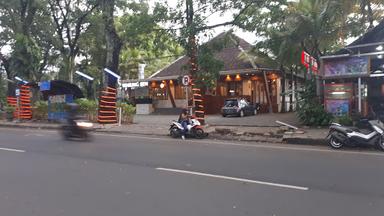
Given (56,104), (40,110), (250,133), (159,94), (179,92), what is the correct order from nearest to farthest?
(250,133) → (56,104) → (40,110) → (179,92) → (159,94)

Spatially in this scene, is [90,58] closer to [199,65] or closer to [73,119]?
[199,65]

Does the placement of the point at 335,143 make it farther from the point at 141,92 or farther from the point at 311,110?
the point at 141,92

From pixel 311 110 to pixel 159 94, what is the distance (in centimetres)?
2202

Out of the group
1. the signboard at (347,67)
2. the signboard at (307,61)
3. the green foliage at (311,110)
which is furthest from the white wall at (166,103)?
the signboard at (347,67)

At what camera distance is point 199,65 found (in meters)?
22.2

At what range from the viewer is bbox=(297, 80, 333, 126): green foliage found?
63.0 feet

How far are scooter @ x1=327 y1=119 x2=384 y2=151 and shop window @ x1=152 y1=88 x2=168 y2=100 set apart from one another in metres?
25.8

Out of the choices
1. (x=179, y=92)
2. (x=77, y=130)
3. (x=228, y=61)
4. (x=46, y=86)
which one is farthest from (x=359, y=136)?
(x=179, y=92)

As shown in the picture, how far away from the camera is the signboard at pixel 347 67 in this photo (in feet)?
61.1

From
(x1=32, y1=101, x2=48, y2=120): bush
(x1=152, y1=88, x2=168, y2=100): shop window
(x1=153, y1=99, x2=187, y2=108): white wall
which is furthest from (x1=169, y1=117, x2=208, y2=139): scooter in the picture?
(x1=152, y1=88, x2=168, y2=100): shop window

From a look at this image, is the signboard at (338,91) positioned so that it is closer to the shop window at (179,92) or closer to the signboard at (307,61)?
the signboard at (307,61)

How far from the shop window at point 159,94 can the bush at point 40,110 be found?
1301 centimetres

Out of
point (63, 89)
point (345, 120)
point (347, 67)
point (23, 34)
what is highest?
point (23, 34)

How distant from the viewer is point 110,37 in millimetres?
24562
